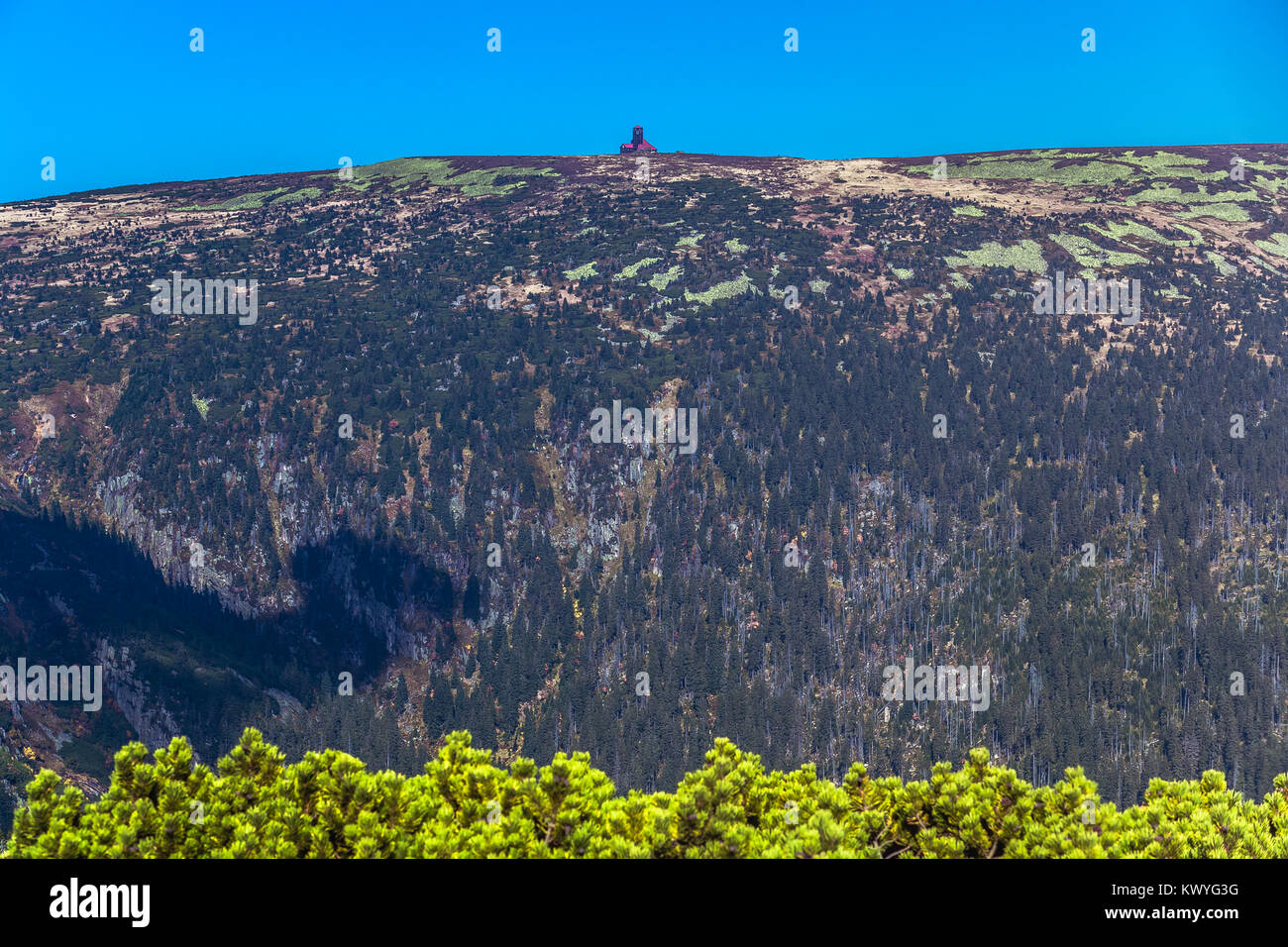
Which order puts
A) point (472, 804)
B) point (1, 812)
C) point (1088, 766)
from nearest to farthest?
point (472, 804) → point (1, 812) → point (1088, 766)

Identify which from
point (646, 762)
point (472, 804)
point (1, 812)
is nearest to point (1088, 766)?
point (646, 762)
